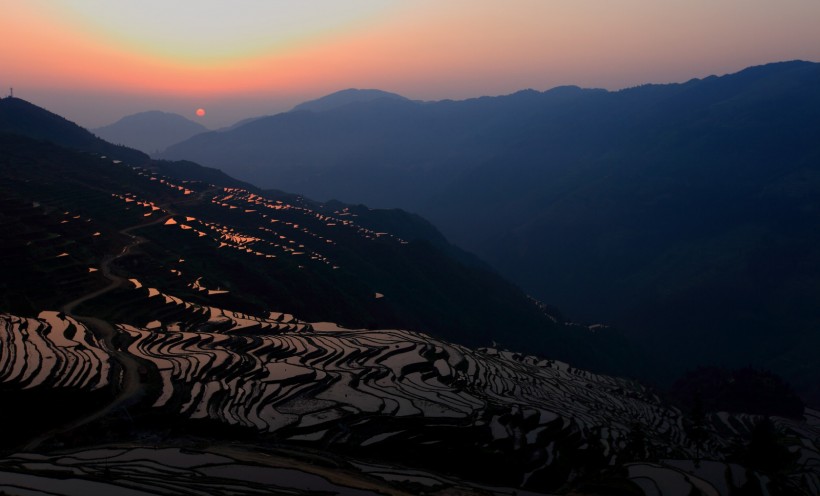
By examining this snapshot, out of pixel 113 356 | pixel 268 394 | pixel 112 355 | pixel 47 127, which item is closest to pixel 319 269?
pixel 112 355

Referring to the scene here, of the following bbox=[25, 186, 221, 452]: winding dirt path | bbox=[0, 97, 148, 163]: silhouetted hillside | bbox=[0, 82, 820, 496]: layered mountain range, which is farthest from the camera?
bbox=[0, 97, 148, 163]: silhouetted hillside

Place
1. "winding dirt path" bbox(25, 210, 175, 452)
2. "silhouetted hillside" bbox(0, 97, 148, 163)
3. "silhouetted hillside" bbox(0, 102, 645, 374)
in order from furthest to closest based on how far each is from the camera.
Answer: "silhouetted hillside" bbox(0, 97, 148, 163), "silhouetted hillside" bbox(0, 102, 645, 374), "winding dirt path" bbox(25, 210, 175, 452)

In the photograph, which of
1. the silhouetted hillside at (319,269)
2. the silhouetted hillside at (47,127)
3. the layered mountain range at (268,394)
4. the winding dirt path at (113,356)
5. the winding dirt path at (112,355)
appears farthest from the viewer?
the silhouetted hillside at (47,127)

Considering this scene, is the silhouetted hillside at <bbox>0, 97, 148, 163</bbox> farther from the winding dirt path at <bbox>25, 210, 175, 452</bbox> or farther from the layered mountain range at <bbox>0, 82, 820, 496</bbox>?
the winding dirt path at <bbox>25, 210, 175, 452</bbox>

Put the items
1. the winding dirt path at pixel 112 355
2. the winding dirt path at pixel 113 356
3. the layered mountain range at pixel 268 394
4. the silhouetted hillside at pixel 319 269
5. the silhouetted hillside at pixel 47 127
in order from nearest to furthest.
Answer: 1. the layered mountain range at pixel 268 394
2. the winding dirt path at pixel 113 356
3. the winding dirt path at pixel 112 355
4. the silhouetted hillside at pixel 319 269
5. the silhouetted hillside at pixel 47 127

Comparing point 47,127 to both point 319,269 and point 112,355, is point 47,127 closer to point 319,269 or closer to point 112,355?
point 319,269

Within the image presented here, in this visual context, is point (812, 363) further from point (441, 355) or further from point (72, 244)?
point (72, 244)

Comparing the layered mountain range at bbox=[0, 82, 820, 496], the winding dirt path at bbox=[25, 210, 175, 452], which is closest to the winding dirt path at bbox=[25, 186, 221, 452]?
the winding dirt path at bbox=[25, 210, 175, 452]

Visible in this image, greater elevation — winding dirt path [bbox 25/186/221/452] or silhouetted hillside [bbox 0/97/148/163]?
silhouetted hillside [bbox 0/97/148/163]

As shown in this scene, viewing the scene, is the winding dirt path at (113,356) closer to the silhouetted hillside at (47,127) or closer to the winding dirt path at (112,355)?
the winding dirt path at (112,355)

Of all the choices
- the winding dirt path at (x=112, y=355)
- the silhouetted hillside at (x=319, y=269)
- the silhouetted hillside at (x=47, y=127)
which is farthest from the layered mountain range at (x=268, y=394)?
the silhouetted hillside at (x=47, y=127)

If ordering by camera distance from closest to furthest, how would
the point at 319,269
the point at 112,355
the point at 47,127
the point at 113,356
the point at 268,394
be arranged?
the point at 268,394 < the point at 113,356 < the point at 112,355 < the point at 319,269 < the point at 47,127
